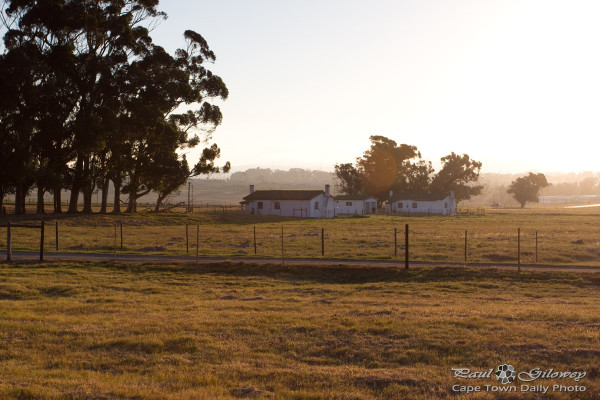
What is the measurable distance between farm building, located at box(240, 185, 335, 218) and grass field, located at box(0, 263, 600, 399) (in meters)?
62.5

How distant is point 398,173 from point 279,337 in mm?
114421

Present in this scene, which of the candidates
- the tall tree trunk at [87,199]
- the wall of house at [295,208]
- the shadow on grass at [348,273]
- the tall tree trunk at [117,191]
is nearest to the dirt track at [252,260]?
the shadow on grass at [348,273]

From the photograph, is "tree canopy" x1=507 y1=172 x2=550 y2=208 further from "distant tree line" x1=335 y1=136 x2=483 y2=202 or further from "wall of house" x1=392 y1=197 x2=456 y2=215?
"wall of house" x1=392 y1=197 x2=456 y2=215

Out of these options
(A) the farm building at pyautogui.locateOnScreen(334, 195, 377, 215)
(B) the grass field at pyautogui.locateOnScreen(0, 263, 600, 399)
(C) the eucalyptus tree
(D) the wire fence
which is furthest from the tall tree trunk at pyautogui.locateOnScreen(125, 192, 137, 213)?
(B) the grass field at pyautogui.locateOnScreen(0, 263, 600, 399)

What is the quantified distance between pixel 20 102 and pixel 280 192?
40.7 metres

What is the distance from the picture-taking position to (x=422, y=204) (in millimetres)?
108938

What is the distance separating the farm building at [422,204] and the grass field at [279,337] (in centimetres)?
8750

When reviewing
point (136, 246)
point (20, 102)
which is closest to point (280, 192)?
point (20, 102)

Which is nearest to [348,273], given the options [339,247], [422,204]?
[339,247]

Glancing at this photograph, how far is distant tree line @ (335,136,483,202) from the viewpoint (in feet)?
396

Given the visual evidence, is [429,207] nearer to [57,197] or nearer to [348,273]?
[57,197]

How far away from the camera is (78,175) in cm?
5675

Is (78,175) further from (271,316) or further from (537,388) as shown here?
(537,388)
